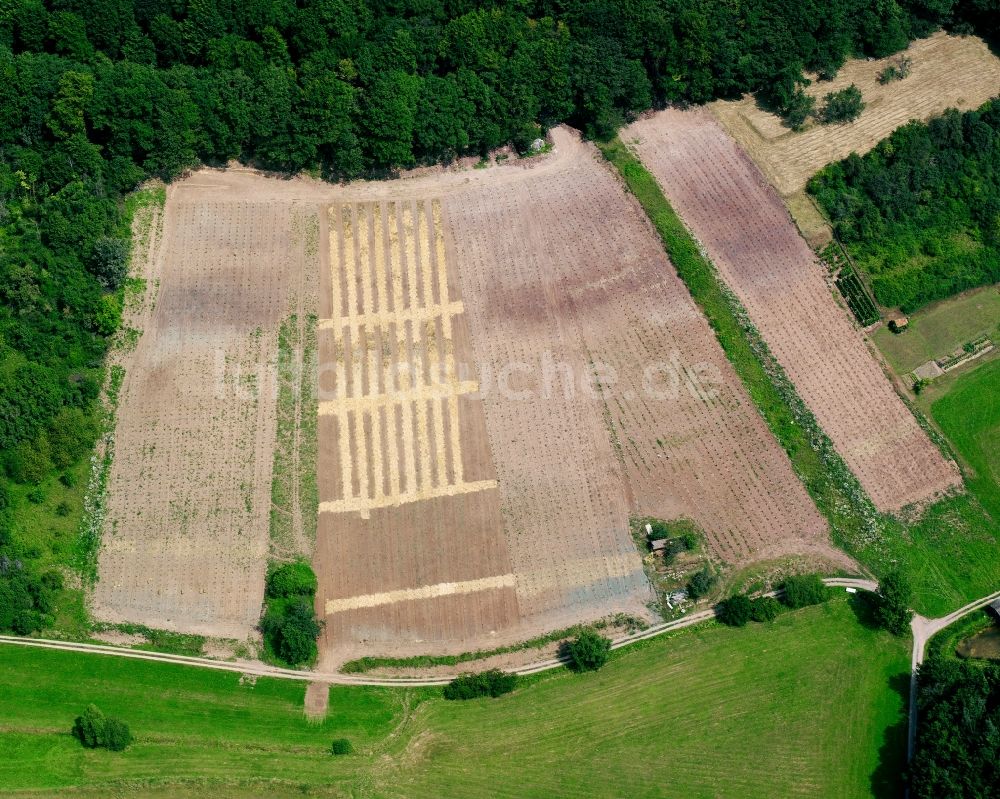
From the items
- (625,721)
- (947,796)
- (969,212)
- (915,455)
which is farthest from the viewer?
(969,212)

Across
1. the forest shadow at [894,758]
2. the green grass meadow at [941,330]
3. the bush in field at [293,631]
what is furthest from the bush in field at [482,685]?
the green grass meadow at [941,330]

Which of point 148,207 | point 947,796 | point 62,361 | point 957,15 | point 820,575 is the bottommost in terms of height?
point 947,796

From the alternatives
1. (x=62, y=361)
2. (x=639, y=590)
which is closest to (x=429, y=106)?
(x=62, y=361)

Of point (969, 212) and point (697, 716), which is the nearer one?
point (697, 716)

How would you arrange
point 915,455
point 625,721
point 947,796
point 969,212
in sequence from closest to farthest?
point 947,796 < point 625,721 < point 915,455 < point 969,212

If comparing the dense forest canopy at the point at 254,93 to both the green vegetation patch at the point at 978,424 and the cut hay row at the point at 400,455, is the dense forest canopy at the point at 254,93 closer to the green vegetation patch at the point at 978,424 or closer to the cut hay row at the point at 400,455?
the cut hay row at the point at 400,455

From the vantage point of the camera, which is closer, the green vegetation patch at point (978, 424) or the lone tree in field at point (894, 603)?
the lone tree in field at point (894, 603)

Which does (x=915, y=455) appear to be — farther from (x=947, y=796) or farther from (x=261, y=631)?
(x=261, y=631)
